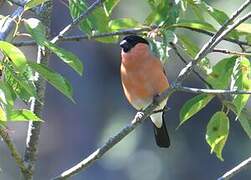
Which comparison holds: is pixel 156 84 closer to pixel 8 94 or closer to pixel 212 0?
pixel 8 94

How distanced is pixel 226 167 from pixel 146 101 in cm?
546

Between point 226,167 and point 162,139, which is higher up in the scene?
point 162,139

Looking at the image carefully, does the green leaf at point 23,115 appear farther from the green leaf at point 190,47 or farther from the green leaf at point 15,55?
the green leaf at point 190,47

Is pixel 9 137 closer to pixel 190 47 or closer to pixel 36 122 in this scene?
pixel 36 122

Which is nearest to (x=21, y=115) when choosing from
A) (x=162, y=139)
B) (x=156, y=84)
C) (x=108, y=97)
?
(x=156, y=84)

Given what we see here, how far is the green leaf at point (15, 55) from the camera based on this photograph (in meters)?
1.82

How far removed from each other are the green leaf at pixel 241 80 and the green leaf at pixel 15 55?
567 mm

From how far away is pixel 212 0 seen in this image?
26.4 feet

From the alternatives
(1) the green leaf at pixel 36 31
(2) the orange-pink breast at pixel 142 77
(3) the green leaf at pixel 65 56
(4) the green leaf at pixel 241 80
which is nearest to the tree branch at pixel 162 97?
(4) the green leaf at pixel 241 80

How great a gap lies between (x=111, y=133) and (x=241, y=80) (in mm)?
6880

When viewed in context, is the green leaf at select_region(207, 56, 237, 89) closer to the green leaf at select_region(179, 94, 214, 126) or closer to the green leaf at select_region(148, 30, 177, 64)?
the green leaf at select_region(179, 94, 214, 126)

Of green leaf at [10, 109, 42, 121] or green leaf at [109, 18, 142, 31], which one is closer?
green leaf at [10, 109, 42, 121]

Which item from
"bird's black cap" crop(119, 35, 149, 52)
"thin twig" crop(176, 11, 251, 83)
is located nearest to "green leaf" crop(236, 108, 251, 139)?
"thin twig" crop(176, 11, 251, 83)

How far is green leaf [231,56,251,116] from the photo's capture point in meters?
2.14
